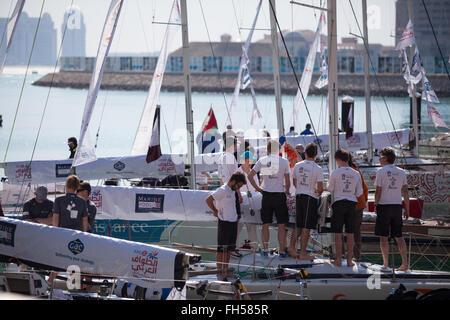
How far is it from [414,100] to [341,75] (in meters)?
98.6

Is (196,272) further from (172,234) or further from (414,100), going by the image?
(414,100)

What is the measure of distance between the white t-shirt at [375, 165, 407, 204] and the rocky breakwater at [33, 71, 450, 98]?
295ft

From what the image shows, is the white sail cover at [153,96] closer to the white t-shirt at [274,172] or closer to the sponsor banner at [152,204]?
the sponsor banner at [152,204]

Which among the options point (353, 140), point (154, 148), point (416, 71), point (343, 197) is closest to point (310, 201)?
point (343, 197)

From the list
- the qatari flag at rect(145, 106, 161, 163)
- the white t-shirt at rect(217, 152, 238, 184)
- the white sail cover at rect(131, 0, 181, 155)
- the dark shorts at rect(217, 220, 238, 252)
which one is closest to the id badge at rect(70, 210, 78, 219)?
the dark shorts at rect(217, 220, 238, 252)

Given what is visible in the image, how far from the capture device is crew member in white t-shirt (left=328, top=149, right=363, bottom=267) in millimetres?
9000

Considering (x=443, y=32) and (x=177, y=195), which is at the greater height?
(x=443, y=32)

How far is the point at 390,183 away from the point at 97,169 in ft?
23.1

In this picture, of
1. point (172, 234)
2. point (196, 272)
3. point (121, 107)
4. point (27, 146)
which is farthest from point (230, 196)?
point (121, 107)

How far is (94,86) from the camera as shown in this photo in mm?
10305

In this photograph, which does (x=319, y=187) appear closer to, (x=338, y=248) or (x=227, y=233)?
(x=338, y=248)

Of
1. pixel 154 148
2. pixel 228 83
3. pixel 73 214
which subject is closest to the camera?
pixel 73 214
